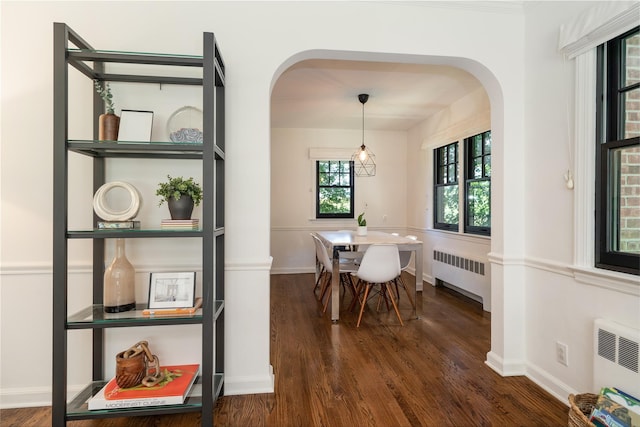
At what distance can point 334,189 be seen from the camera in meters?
6.35

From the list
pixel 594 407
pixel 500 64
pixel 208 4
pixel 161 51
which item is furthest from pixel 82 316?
pixel 500 64

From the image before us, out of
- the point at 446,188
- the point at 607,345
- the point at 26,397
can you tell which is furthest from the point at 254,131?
the point at 446,188

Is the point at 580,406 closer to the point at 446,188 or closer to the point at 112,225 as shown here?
the point at 112,225

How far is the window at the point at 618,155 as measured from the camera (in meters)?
1.74

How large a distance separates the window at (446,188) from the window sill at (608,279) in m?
2.85

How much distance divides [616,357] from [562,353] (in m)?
0.43

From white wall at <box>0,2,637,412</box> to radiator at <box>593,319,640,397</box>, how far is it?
110mm

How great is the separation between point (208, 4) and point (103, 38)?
662mm

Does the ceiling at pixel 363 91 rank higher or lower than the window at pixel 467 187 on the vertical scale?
higher

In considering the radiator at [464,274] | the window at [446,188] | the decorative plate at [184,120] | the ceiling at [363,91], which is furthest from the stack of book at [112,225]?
the window at [446,188]

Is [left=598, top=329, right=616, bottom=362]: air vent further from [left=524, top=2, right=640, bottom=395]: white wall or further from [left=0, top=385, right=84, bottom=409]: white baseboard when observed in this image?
[left=0, top=385, right=84, bottom=409]: white baseboard

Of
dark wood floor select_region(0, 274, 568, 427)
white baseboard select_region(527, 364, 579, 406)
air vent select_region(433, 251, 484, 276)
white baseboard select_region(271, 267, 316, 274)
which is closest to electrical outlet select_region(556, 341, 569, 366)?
white baseboard select_region(527, 364, 579, 406)

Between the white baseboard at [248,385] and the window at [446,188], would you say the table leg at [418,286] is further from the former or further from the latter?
the white baseboard at [248,385]

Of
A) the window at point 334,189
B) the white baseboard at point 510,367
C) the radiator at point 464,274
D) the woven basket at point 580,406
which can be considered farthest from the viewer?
the window at point 334,189
